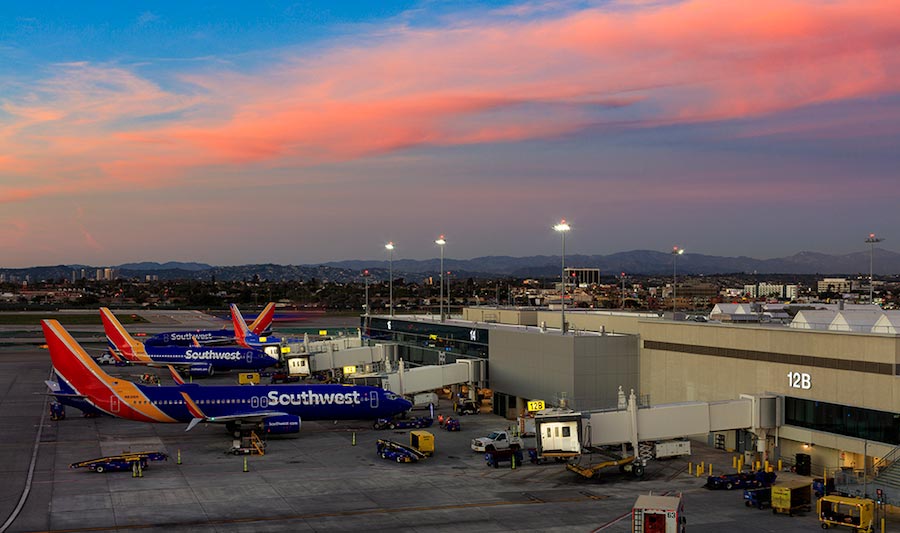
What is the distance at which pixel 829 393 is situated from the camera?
54875 mm

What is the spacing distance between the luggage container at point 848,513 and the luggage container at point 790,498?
177 centimetres

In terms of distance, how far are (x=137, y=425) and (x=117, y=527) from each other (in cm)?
3524

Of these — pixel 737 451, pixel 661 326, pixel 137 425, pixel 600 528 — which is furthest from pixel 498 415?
pixel 600 528

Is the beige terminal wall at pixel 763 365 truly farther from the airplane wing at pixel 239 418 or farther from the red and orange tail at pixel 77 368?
the red and orange tail at pixel 77 368

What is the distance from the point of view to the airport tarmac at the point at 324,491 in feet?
142

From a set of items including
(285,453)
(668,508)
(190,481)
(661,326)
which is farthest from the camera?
(661,326)

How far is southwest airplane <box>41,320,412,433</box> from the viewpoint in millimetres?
68062

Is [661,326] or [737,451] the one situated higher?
[661,326]

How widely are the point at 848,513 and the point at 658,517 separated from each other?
34.9 ft

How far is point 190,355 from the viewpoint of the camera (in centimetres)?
11788

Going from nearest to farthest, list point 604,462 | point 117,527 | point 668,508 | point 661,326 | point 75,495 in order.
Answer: point 668,508, point 117,527, point 75,495, point 604,462, point 661,326

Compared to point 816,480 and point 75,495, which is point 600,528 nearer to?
point 816,480

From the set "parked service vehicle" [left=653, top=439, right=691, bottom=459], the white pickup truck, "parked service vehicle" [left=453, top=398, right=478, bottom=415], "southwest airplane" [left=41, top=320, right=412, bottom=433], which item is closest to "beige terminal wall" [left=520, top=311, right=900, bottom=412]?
"parked service vehicle" [left=653, top=439, right=691, bottom=459]

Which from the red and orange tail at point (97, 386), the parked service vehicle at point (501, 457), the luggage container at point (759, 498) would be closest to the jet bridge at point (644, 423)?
the parked service vehicle at point (501, 457)
